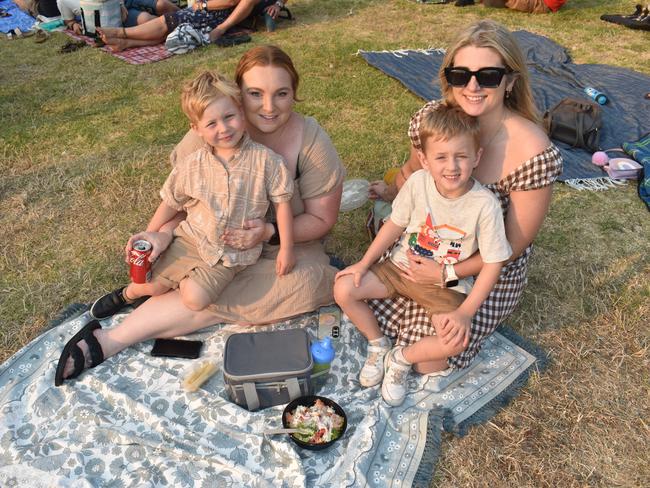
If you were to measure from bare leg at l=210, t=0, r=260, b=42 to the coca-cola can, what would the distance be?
17.9 feet

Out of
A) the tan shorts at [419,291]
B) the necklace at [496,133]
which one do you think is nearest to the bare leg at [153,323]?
the tan shorts at [419,291]

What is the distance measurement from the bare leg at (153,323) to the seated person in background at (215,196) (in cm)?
8

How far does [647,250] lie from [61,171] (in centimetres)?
469

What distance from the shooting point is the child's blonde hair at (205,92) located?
8.38ft

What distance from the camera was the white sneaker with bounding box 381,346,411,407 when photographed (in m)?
2.66

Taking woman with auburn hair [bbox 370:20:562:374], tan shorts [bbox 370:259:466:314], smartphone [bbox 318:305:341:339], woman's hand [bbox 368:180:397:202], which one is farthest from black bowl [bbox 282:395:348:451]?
woman's hand [bbox 368:180:397:202]

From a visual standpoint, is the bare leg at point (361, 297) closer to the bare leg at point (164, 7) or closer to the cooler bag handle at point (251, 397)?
the cooler bag handle at point (251, 397)

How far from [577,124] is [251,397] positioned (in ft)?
12.8

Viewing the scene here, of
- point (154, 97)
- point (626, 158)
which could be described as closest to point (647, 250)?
point (626, 158)

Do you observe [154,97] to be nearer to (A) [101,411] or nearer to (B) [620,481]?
(A) [101,411]

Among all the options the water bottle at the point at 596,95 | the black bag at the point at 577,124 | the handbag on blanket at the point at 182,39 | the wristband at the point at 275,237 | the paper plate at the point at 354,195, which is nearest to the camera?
the wristband at the point at 275,237

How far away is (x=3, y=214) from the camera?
4141 millimetres

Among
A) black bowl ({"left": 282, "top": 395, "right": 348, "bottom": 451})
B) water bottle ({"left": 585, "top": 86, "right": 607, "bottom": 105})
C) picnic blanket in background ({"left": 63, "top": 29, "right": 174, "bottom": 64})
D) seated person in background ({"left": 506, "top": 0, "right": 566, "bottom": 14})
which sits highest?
seated person in background ({"left": 506, "top": 0, "right": 566, "bottom": 14})

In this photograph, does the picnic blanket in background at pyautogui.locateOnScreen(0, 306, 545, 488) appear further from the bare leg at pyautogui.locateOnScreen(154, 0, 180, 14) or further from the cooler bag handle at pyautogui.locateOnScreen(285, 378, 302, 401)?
the bare leg at pyautogui.locateOnScreen(154, 0, 180, 14)
